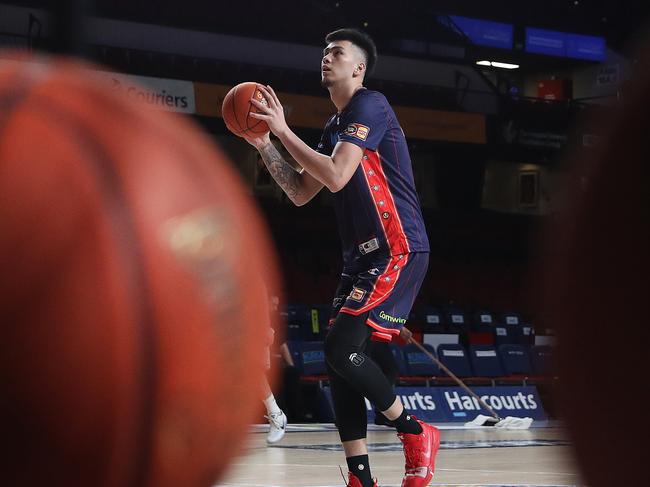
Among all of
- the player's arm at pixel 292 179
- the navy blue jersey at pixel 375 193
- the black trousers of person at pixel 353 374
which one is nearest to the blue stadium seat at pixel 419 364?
the player's arm at pixel 292 179

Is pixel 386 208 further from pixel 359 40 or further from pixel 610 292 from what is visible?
pixel 610 292

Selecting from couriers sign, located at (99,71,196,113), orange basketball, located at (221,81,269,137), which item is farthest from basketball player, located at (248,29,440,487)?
couriers sign, located at (99,71,196,113)

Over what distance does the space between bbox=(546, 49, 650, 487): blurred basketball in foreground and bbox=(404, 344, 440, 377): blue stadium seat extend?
12.7m

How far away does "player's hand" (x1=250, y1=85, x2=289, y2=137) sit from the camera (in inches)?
150

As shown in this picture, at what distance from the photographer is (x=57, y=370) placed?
156 cm

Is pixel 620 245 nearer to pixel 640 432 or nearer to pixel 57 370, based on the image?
pixel 640 432

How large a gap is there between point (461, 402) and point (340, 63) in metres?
9.22

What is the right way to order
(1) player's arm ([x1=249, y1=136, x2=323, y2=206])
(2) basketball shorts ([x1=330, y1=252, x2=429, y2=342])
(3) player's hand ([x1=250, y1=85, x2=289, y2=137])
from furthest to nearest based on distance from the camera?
(1) player's arm ([x1=249, y1=136, x2=323, y2=206]) < (2) basketball shorts ([x1=330, y1=252, x2=429, y2=342]) < (3) player's hand ([x1=250, y1=85, x2=289, y2=137])

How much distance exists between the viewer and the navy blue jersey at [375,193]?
14.3 ft

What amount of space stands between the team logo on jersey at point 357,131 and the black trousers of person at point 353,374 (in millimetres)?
704

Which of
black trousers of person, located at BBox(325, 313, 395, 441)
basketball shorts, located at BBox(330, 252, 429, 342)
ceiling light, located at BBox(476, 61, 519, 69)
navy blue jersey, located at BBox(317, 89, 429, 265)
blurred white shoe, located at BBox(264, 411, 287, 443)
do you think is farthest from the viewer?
ceiling light, located at BBox(476, 61, 519, 69)

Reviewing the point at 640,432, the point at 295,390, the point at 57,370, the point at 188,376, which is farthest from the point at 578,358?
the point at 295,390

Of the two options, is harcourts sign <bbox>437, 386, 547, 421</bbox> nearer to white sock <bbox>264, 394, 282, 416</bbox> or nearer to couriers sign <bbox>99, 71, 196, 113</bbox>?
white sock <bbox>264, 394, 282, 416</bbox>

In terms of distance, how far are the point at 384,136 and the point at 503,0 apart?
25.1 m
